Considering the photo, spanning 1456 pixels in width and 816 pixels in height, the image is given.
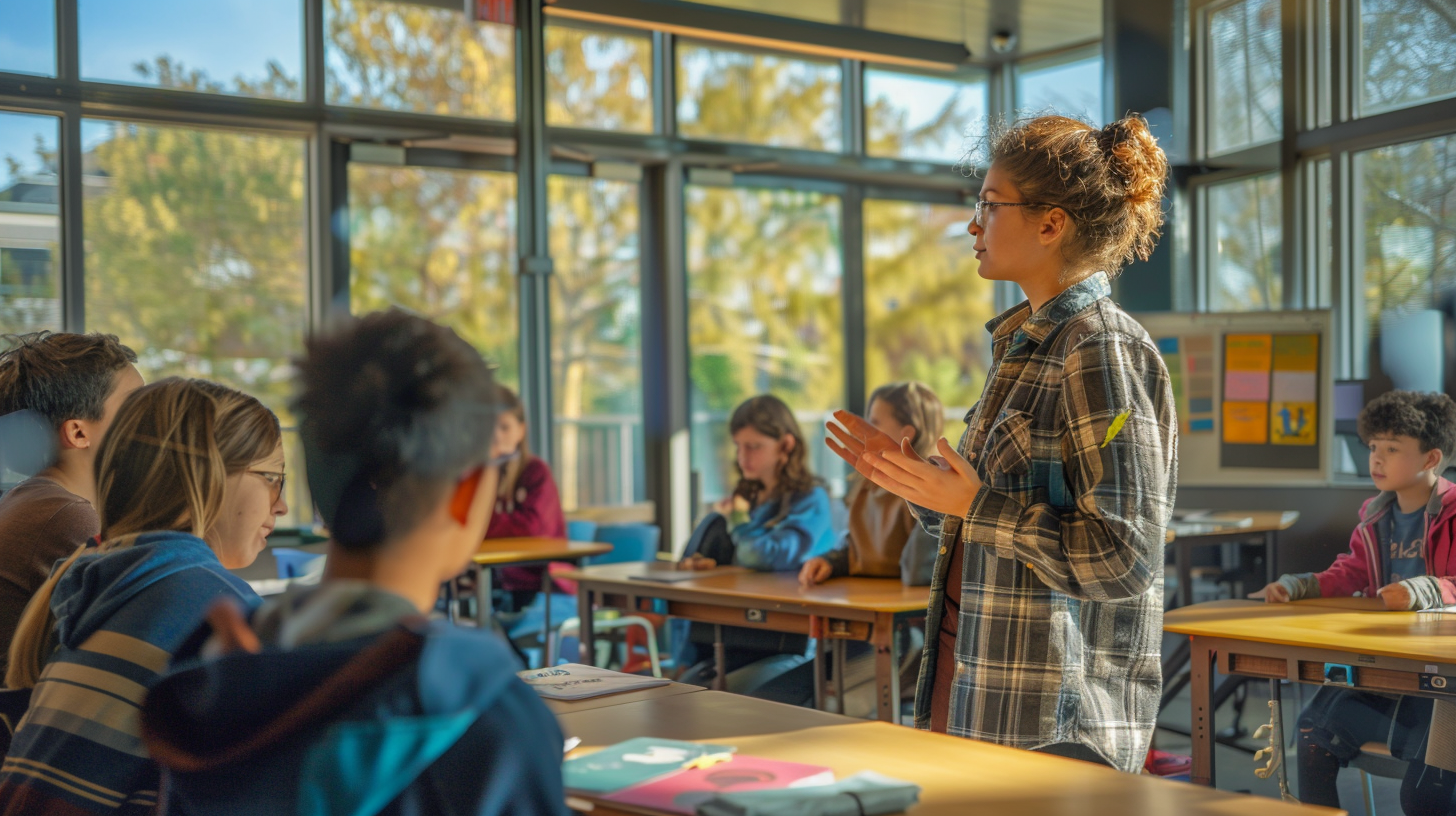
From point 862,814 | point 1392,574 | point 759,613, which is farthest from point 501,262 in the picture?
point 862,814

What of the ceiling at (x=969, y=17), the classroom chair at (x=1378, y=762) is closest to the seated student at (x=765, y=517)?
the classroom chair at (x=1378, y=762)

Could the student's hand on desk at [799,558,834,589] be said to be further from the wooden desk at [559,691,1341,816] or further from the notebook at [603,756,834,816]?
the notebook at [603,756,834,816]

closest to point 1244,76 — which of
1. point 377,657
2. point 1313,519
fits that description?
point 1313,519

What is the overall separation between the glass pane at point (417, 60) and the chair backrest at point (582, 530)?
7.15ft

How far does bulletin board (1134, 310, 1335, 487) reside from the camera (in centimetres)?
522

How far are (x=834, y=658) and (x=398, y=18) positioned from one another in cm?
415

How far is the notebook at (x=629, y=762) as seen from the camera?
4.55ft

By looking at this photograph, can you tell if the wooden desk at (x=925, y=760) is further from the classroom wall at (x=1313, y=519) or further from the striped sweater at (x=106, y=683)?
the classroom wall at (x=1313, y=519)

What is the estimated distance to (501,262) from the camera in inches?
249

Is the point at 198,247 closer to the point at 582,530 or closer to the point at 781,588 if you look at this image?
the point at 582,530

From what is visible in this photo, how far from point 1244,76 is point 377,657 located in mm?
6020

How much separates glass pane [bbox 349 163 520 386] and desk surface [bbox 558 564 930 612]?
2.15 m

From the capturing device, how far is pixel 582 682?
2.04m

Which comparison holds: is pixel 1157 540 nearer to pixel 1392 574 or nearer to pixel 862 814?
pixel 862 814
